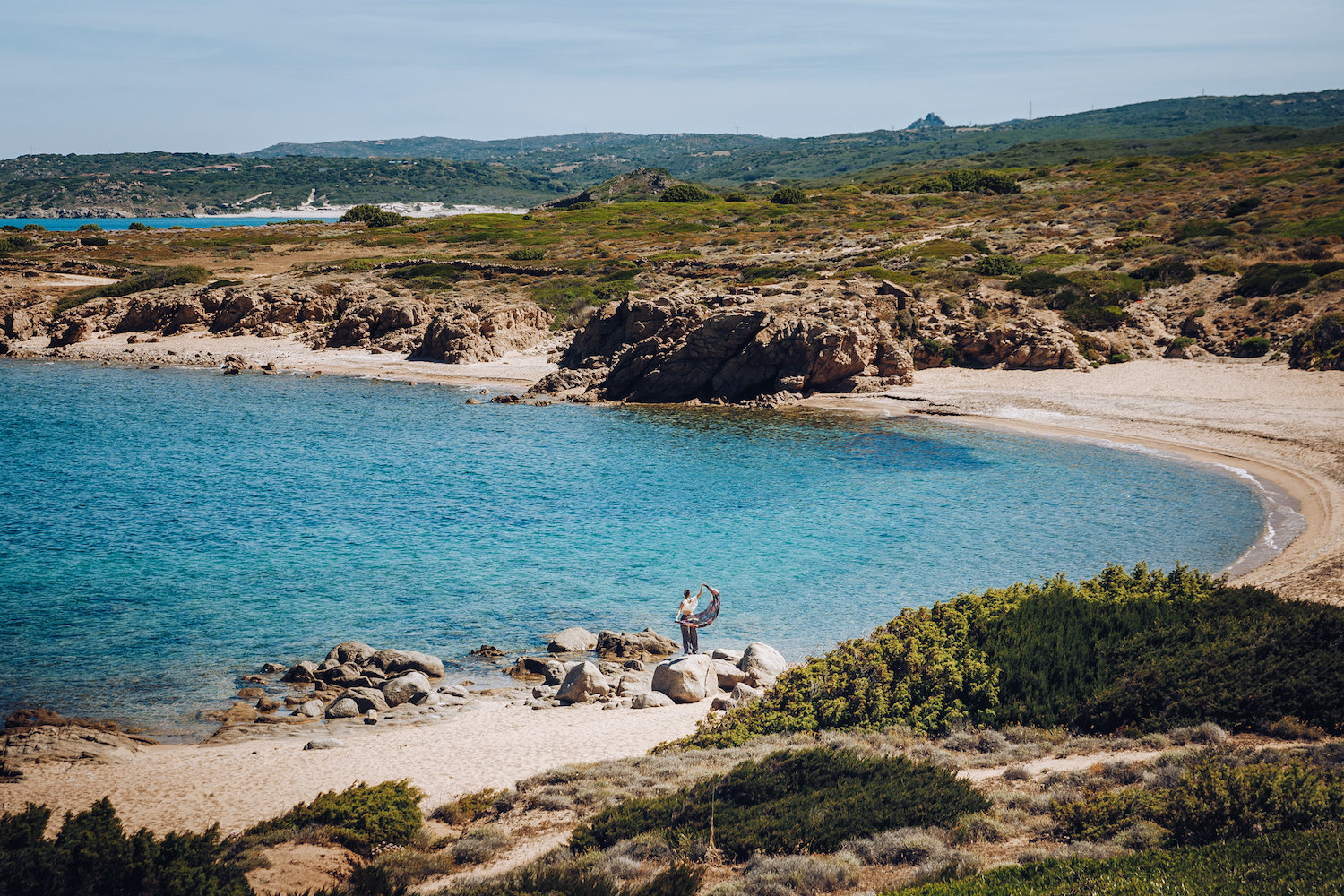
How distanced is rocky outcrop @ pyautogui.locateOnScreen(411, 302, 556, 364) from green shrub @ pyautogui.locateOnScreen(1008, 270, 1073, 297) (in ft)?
106

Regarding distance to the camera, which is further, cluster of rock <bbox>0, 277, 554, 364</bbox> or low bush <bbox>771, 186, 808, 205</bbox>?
low bush <bbox>771, 186, 808, 205</bbox>

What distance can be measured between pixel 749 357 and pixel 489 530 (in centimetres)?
2520

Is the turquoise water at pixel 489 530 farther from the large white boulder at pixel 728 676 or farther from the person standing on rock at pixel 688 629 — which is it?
the large white boulder at pixel 728 676

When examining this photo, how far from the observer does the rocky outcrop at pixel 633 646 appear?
1792 centimetres

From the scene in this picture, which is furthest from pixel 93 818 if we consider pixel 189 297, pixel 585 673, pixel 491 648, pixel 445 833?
pixel 189 297

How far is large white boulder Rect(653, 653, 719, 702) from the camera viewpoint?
15.9 meters

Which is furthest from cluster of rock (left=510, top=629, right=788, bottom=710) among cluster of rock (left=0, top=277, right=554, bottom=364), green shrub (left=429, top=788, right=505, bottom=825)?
cluster of rock (left=0, top=277, right=554, bottom=364)

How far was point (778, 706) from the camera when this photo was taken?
13.9 metres

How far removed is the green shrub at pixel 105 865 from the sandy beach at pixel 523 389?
2.69 meters

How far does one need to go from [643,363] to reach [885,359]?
45.5ft

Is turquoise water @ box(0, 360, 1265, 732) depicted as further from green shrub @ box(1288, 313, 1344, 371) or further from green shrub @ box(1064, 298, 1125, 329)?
green shrub @ box(1064, 298, 1125, 329)

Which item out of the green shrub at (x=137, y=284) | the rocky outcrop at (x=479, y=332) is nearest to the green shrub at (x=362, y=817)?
the rocky outcrop at (x=479, y=332)

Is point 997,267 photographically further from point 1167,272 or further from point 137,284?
point 137,284

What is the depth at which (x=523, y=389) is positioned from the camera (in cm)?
5125
